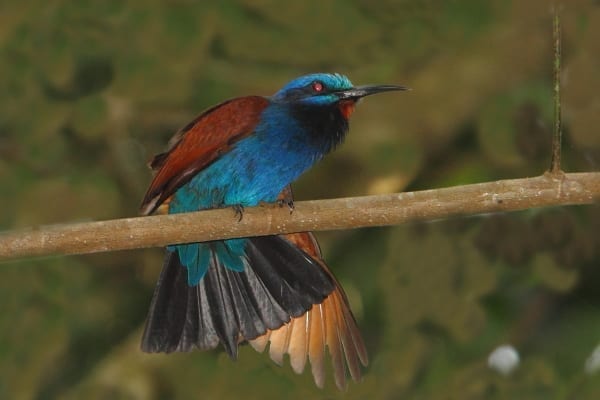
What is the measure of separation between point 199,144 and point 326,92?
590 mm

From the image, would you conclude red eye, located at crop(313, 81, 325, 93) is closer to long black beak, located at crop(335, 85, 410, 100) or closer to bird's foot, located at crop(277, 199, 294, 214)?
long black beak, located at crop(335, 85, 410, 100)

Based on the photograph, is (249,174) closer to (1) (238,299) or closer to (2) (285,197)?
(2) (285,197)

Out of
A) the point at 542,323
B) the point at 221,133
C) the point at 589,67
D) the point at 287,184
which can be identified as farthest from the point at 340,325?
the point at 589,67

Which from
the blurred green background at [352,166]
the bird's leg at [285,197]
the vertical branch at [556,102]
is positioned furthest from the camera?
the blurred green background at [352,166]

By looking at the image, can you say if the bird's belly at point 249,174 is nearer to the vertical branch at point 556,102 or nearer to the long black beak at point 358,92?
the long black beak at point 358,92

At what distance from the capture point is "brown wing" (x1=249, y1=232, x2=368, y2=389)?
14.4 ft

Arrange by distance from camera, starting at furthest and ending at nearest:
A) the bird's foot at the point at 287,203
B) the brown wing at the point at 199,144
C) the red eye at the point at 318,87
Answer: the red eye at the point at 318,87
the brown wing at the point at 199,144
the bird's foot at the point at 287,203

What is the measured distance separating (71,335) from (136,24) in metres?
1.67

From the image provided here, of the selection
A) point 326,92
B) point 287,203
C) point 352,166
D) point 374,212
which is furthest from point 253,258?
point 352,166

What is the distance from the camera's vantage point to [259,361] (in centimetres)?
561

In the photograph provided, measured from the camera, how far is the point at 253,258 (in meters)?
4.40

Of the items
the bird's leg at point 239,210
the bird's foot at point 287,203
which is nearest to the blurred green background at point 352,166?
the bird's foot at point 287,203

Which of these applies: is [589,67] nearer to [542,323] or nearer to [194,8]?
[542,323]

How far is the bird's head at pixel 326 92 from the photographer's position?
4477 mm
